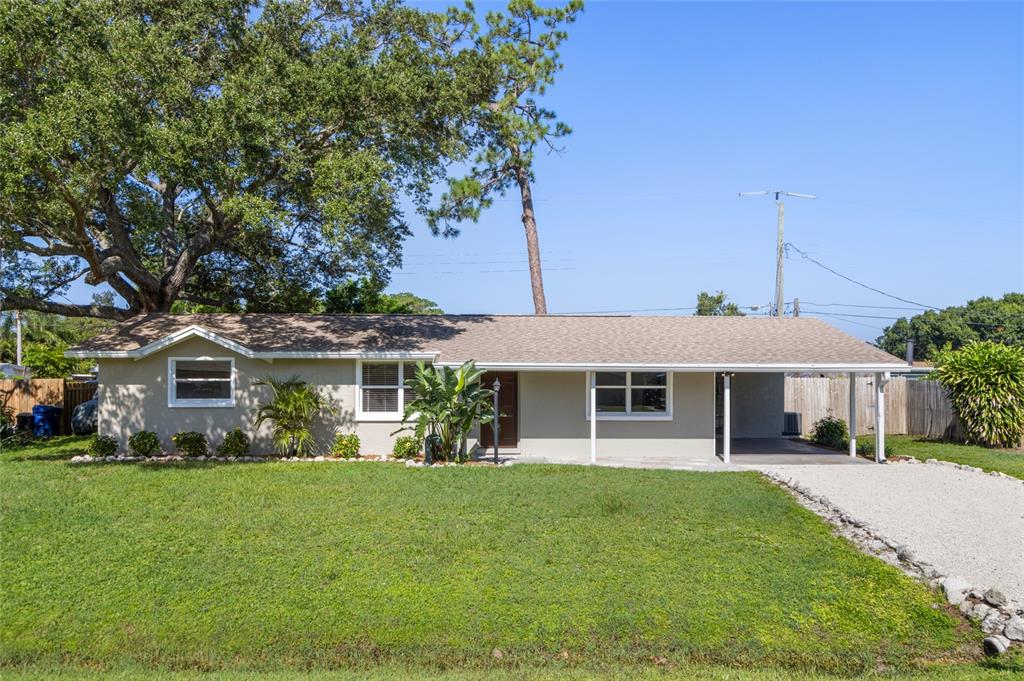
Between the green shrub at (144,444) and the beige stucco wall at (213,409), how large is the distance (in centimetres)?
54

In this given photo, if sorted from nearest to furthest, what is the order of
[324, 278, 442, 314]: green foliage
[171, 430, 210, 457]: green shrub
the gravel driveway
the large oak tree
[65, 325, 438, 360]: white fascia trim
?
1. the gravel driveway
2. the large oak tree
3. [171, 430, 210, 457]: green shrub
4. [65, 325, 438, 360]: white fascia trim
5. [324, 278, 442, 314]: green foliage

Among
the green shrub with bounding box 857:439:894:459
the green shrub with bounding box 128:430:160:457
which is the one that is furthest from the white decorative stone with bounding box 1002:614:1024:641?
the green shrub with bounding box 128:430:160:457

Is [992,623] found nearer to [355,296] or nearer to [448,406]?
[448,406]

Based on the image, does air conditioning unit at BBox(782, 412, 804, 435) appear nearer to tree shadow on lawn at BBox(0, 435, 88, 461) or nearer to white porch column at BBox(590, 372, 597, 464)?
white porch column at BBox(590, 372, 597, 464)

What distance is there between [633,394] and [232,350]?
9085 mm

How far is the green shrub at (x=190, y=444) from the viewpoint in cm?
1532

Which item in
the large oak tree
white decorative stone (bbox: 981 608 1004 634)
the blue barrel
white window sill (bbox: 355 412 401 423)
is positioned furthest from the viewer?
the blue barrel

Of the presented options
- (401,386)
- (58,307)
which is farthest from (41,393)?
(401,386)

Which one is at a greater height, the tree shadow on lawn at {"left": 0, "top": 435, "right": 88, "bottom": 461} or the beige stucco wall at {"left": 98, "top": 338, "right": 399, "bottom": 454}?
the beige stucco wall at {"left": 98, "top": 338, "right": 399, "bottom": 454}

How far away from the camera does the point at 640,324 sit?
18.7 m

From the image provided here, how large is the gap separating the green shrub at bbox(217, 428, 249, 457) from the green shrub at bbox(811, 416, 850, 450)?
14.0 m

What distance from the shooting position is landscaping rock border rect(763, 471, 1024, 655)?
6.93m

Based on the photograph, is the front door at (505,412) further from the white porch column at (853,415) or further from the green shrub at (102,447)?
the green shrub at (102,447)

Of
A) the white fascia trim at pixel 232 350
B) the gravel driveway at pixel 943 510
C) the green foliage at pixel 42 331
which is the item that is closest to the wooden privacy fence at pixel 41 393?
the white fascia trim at pixel 232 350
